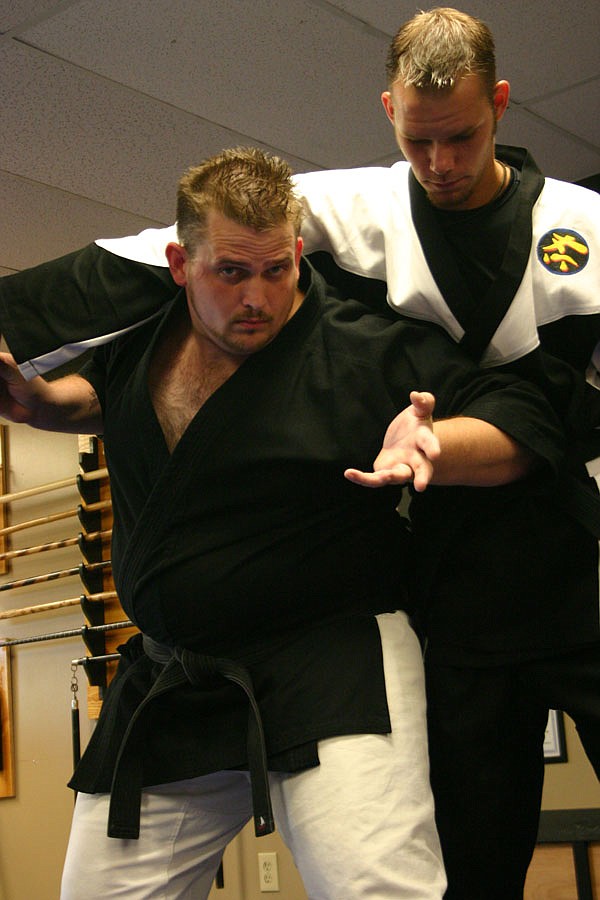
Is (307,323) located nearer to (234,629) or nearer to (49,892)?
(234,629)

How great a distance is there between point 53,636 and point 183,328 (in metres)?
3.13

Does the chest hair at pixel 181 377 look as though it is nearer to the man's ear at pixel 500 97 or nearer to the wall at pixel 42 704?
the man's ear at pixel 500 97

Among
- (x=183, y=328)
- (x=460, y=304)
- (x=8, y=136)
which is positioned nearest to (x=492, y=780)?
(x=460, y=304)

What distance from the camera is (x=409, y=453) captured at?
4.44 feet

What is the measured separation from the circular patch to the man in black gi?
0.19 metres

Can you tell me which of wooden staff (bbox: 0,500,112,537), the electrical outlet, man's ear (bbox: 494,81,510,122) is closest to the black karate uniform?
man's ear (bbox: 494,81,510,122)

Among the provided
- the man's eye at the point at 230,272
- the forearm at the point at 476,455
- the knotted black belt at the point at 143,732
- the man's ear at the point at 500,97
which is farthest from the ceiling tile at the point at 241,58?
the knotted black belt at the point at 143,732

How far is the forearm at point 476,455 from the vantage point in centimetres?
144

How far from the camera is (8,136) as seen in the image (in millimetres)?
3137

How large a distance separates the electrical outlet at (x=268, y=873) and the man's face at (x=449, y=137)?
3.18 m

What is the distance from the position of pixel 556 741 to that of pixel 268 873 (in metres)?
1.29

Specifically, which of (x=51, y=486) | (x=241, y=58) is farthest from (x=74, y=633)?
(x=241, y=58)

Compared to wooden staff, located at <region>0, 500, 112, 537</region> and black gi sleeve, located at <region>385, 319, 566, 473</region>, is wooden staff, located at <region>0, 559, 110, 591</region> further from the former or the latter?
black gi sleeve, located at <region>385, 319, 566, 473</region>

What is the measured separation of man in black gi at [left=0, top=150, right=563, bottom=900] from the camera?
1524mm
